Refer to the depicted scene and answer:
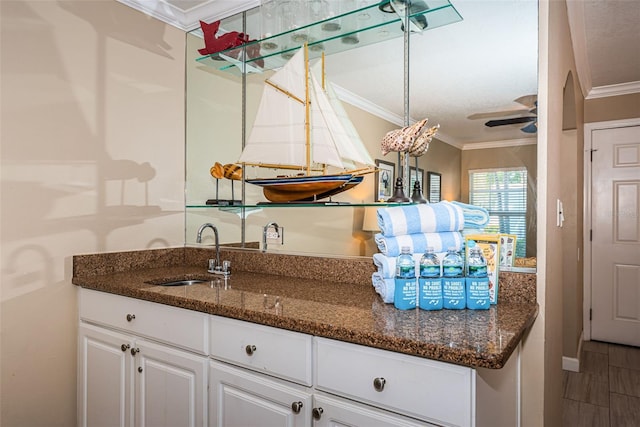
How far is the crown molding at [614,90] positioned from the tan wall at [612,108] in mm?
34

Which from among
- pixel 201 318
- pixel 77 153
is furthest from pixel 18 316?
pixel 201 318

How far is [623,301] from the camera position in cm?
398

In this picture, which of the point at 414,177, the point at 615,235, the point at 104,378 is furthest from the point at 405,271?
the point at 615,235

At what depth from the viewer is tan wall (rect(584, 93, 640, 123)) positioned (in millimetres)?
3842

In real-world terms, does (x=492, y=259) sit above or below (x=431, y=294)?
above

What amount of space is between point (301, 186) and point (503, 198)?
87 cm

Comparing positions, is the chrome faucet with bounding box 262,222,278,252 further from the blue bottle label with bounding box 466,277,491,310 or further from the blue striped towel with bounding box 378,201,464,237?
the blue bottle label with bounding box 466,277,491,310

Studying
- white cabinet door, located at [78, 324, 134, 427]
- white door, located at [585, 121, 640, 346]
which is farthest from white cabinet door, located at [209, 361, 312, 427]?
white door, located at [585, 121, 640, 346]

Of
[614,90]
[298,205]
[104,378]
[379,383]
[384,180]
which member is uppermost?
[614,90]

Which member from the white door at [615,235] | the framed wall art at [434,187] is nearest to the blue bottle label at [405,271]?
the framed wall art at [434,187]

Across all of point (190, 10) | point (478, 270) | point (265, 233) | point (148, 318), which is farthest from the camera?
point (190, 10)

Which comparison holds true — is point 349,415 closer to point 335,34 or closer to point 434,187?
point 434,187

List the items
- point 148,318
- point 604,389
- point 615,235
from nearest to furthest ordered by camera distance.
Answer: point 148,318 < point 604,389 < point 615,235

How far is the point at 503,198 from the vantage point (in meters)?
1.59
